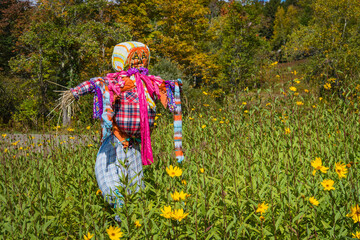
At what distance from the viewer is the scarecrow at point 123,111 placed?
7.26ft

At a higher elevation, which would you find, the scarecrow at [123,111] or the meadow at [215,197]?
the scarecrow at [123,111]

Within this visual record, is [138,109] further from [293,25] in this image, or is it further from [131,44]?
[293,25]

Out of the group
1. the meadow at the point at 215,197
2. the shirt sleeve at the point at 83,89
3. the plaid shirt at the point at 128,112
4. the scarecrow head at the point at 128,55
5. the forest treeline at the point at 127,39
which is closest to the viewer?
the meadow at the point at 215,197

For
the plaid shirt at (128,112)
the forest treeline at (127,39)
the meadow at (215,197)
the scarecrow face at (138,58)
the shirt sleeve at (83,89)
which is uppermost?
the forest treeline at (127,39)

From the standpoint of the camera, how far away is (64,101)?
6.97ft

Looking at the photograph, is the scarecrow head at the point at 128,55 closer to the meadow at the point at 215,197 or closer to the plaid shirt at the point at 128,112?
the plaid shirt at the point at 128,112

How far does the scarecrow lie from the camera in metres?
2.21

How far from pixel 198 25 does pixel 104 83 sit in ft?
51.7

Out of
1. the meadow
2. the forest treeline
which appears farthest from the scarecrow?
the forest treeline

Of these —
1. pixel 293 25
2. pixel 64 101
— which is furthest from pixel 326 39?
pixel 293 25

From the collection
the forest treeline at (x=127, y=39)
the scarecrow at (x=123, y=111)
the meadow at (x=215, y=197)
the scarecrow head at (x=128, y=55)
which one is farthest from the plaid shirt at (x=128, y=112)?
the forest treeline at (x=127, y=39)

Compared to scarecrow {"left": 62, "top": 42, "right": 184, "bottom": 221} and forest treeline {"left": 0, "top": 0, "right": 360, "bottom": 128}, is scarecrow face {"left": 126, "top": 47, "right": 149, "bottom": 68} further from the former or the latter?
forest treeline {"left": 0, "top": 0, "right": 360, "bottom": 128}

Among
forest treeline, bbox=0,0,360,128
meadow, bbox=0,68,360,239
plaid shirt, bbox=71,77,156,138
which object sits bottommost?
meadow, bbox=0,68,360,239

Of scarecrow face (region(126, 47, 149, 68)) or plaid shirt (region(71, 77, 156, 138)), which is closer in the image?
plaid shirt (region(71, 77, 156, 138))
